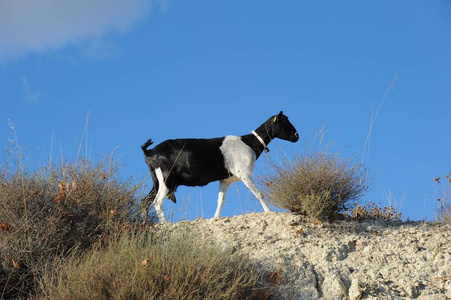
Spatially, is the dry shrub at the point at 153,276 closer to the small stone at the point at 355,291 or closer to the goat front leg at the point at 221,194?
the small stone at the point at 355,291

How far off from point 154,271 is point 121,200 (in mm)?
2746

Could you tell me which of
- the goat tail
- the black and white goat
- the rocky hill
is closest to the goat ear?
the black and white goat

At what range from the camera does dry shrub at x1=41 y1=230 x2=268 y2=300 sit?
7336 mm

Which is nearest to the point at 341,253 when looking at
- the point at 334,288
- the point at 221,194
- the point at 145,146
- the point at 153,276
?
the point at 334,288

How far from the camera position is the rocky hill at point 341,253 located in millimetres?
9043

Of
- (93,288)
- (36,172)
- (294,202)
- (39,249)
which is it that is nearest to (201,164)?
(294,202)

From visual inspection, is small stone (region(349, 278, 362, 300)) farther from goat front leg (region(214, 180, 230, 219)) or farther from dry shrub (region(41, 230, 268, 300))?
goat front leg (region(214, 180, 230, 219))

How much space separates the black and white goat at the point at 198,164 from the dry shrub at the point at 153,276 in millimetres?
4101

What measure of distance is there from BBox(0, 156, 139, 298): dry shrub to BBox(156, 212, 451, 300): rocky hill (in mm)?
1156

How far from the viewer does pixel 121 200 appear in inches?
391

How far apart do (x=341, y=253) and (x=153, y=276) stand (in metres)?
4.00

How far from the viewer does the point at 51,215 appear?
30.5 feet

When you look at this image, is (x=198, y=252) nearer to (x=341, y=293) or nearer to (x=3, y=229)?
(x=341, y=293)

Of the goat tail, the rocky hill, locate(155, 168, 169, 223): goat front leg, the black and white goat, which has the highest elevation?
the goat tail
